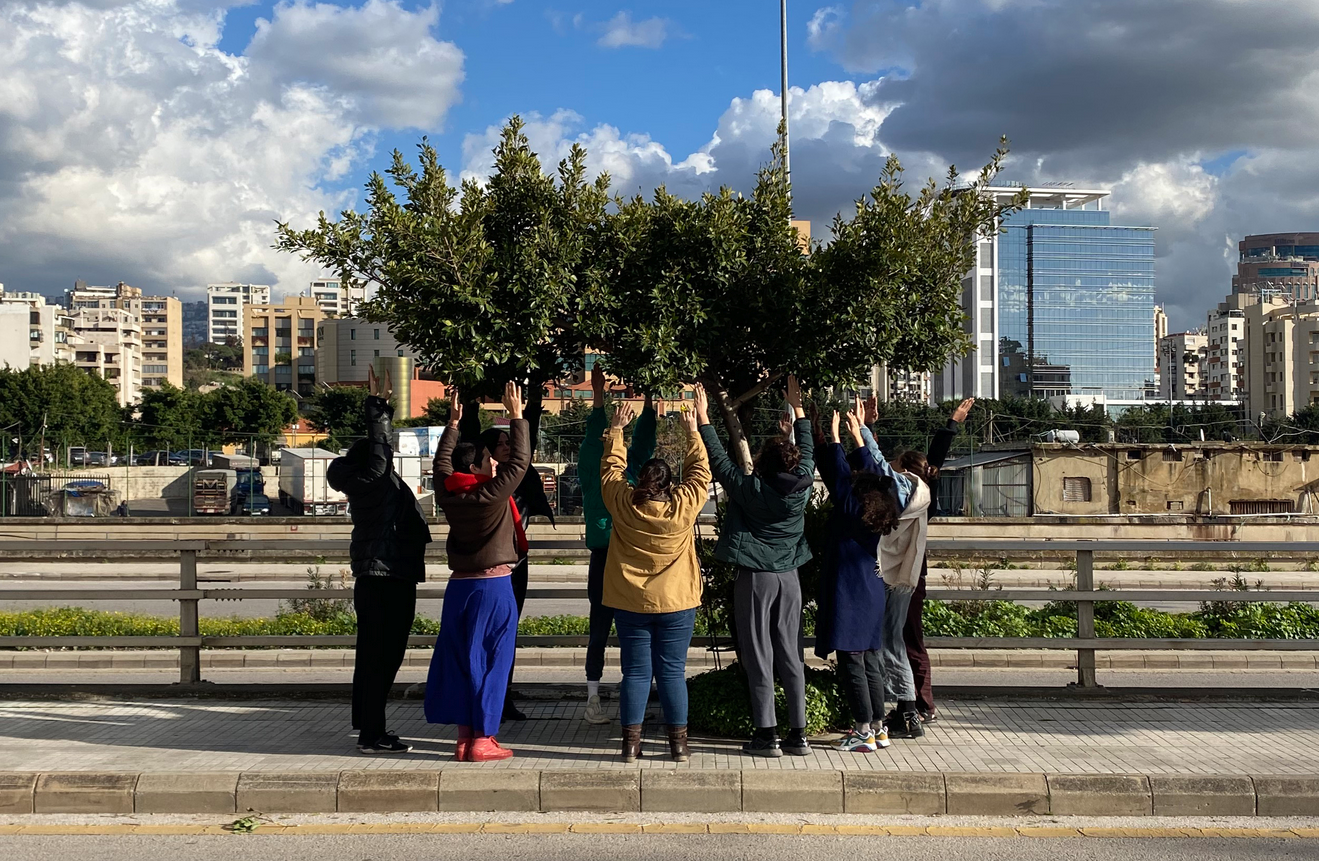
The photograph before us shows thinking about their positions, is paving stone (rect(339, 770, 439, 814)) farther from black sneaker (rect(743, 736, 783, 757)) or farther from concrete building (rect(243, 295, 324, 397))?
concrete building (rect(243, 295, 324, 397))

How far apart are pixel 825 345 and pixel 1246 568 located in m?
20.7

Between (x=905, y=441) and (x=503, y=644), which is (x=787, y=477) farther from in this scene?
(x=905, y=441)

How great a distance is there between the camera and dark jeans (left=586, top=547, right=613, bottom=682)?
23.5 feet

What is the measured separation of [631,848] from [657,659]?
1189 mm

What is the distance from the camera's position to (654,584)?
20.4 feet

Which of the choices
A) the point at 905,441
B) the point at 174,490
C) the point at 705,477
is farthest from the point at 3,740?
the point at 174,490

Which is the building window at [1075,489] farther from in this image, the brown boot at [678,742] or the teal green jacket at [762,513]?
the brown boot at [678,742]

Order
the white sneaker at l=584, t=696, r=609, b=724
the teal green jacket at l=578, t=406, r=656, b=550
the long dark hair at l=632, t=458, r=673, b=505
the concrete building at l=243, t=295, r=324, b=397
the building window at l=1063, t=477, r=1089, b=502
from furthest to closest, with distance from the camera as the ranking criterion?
the concrete building at l=243, t=295, r=324, b=397, the building window at l=1063, t=477, r=1089, b=502, the white sneaker at l=584, t=696, r=609, b=724, the teal green jacket at l=578, t=406, r=656, b=550, the long dark hair at l=632, t=458, r=673, b=505

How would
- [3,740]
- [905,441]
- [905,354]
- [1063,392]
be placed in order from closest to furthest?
1. [3,740]
2. [905,354]
3. [905,441]
4. [1063,392]

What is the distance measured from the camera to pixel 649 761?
6.32 m

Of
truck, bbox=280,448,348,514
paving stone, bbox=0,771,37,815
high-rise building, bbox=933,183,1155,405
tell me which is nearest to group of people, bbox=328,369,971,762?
paving stone, bbox=0,771,37,815

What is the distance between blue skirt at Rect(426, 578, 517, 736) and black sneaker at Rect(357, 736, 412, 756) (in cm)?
33

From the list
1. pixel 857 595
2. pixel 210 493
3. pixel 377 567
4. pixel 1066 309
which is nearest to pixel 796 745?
pixel 857 595

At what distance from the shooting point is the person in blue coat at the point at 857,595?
647cm
